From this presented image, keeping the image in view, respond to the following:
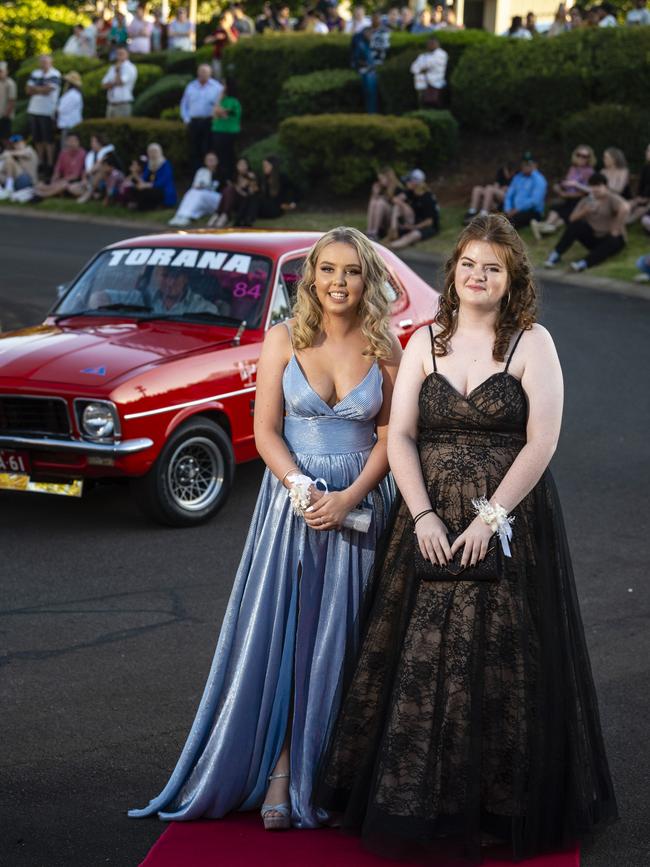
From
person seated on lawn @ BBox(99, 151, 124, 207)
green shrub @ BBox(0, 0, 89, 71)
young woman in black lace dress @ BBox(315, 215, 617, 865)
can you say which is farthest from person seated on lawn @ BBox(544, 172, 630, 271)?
green shrub @ BBox(0, 0, 89, 71)

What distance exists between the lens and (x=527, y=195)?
2117cm

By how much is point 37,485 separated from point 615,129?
1686 centimetres

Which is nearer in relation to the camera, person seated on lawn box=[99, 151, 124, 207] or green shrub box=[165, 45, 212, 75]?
person seated on lawn box=[99, 151, 124, 207]

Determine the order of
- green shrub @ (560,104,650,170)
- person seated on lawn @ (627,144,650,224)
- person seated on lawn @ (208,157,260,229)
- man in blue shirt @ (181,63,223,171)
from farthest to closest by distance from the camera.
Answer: man in blue shirt @ (181,63,223,171)
person seated on lawn @ (208,157,260,229)
green shrub @ (560,104,650,170)
person seated on lawn @ (627,144,650,224)

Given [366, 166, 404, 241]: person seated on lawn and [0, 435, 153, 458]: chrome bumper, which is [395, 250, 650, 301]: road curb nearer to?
[366, 166, 404, 241]: person seated on lawn

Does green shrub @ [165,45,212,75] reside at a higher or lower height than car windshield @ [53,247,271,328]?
higher

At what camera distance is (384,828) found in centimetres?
423

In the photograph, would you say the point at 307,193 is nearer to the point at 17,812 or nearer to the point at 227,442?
the point at 227,442

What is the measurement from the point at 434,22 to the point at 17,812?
28.2m

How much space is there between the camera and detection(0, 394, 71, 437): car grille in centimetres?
795

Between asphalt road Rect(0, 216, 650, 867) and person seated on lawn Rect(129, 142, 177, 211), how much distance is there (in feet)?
51.2

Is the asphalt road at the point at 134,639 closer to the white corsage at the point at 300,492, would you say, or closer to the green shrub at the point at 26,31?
the white corsage at the point at 300,492

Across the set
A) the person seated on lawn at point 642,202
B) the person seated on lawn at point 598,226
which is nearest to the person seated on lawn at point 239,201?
the person seated on lawn at point 598,226

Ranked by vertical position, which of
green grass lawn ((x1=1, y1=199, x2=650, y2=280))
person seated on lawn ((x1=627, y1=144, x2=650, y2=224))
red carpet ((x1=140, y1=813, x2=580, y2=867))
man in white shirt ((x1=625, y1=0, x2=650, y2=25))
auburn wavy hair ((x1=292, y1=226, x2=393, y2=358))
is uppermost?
man in white shirt ((x1=625, y1=0, x2=650, y2=25))
